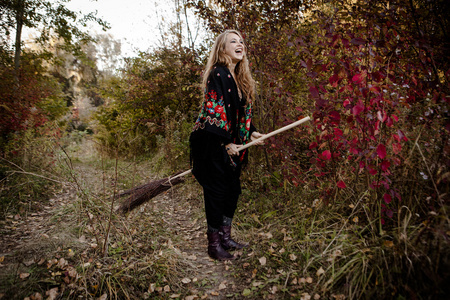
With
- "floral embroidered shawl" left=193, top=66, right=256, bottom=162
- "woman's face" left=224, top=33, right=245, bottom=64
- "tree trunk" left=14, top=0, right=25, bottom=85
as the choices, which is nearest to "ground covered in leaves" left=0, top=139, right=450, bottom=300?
"floral embroidered shawl" left=193, top=66, right=256, bottom=162

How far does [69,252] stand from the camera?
226 centimetres

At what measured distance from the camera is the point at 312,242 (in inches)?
89.7

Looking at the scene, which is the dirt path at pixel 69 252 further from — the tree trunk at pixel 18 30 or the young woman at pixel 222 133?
the tree trunk at pixel 18 30

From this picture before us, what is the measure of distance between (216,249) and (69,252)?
1.39 meters

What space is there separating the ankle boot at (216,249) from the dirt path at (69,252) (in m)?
0.07

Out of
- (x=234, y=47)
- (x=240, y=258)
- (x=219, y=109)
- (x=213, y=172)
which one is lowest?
(x=240, y=258)

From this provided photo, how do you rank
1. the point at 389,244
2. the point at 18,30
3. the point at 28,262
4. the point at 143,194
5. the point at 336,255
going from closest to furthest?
the point at 389,244
the point at 336,255
the point at 28,262
the point at 143,194
the point at 18,30

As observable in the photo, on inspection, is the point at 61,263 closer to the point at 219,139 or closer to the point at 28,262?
the point at 28,262

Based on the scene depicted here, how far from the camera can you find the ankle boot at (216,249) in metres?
2.59

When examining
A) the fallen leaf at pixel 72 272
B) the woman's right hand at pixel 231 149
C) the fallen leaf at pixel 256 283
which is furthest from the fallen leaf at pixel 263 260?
the fallen leaf at pixel 72 272

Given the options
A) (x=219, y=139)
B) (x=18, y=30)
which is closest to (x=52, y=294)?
(x=219, y=139)

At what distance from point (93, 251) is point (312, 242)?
2124 millimetres

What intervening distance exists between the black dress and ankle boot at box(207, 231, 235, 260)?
0.39ft

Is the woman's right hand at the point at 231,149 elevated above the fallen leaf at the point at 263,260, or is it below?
above
